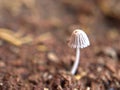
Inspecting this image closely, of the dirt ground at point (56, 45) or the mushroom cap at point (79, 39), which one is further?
the dirt ground at point (56, 45)

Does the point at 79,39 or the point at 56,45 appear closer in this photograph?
the point at 79,39

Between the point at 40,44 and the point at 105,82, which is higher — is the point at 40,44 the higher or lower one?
the higher one

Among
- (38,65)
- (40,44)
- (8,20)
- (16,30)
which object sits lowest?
(38,65)

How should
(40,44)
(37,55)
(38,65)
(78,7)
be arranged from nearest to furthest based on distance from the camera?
(38,65) < (37,55) < (40,44) < (78,7)

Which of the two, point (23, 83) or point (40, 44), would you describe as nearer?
point (23, 83)

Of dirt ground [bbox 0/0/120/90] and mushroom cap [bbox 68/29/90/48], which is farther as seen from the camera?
dirt ground [bbox 0/0/120/90]

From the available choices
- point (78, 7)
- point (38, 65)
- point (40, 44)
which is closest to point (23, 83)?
point (38, 65)

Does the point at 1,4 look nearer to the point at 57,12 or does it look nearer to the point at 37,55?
the point at 57,12

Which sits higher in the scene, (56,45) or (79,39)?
(56,45)
